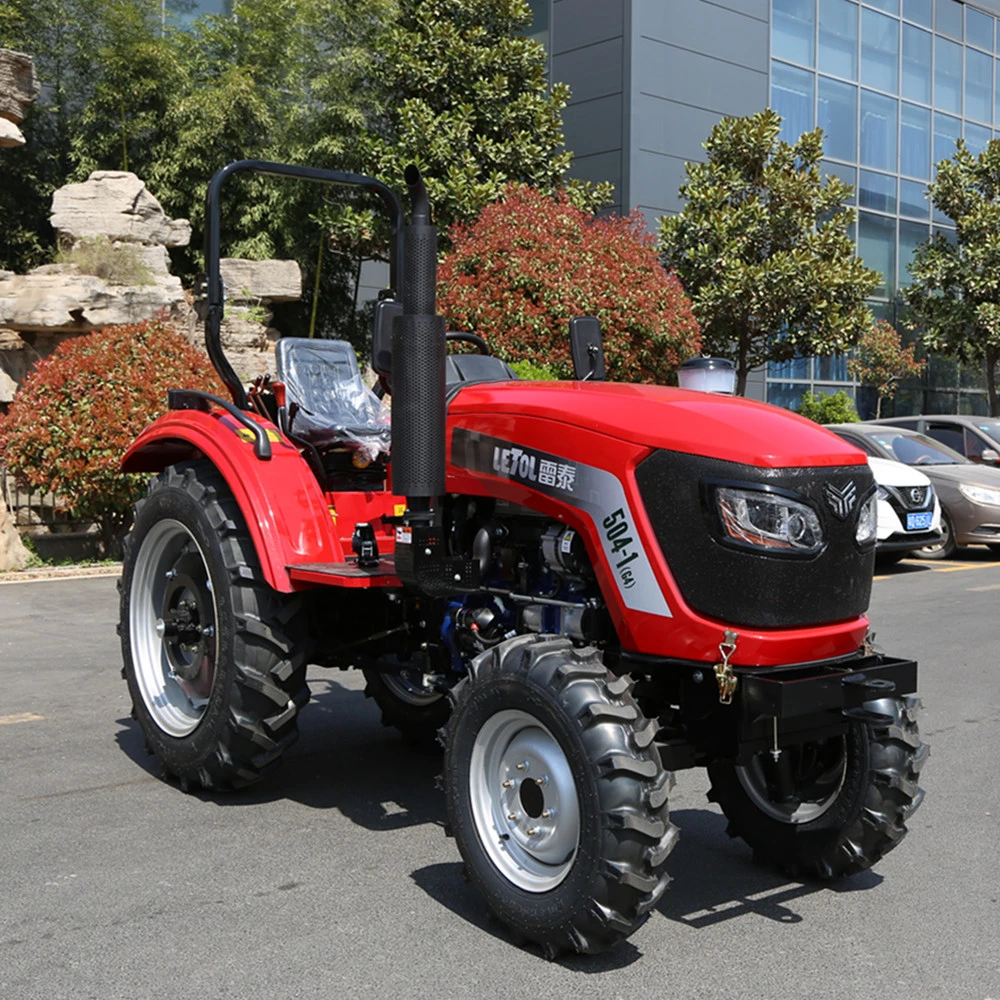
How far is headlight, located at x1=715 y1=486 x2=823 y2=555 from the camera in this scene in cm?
353

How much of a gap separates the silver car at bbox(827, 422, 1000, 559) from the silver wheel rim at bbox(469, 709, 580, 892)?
11.2m

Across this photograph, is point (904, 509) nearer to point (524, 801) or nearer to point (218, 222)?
point (218, 222)

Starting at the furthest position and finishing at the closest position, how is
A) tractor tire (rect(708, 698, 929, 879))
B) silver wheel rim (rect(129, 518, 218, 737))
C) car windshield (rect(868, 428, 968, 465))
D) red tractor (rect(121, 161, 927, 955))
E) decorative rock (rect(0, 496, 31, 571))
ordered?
car windshield (rect(868, 428, 968, 465)), decorative rock (rect(0, 496, 31, 571)), silver wheel rim (rect(129, 518, 218, 737)), tractor tire (rect(708, 698, 929, 879)), red tractor (rect(121, 161, 927, 955))

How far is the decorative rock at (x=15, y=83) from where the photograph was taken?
13.6 m

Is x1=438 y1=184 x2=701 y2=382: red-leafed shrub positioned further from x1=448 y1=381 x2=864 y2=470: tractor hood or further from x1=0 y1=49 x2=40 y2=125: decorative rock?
x1=448 y1=381 x2=864 y2=470: tractor hood

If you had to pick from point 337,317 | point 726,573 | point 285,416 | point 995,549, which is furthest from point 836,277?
point 726,573

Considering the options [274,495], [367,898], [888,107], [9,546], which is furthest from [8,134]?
[888,107]

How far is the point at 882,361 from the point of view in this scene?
29.4 meters

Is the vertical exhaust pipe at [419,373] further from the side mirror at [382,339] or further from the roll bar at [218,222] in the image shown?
the roll bar at [218,222]

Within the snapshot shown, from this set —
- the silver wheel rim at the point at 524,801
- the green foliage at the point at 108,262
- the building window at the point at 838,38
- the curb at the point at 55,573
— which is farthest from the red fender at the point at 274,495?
the building window at the point at 838,38

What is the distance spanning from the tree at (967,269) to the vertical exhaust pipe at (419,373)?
24.3m

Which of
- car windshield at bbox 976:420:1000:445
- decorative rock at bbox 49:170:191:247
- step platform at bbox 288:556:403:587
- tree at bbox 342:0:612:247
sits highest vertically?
tree at bbox 342:0:612:247

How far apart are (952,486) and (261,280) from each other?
10.2m

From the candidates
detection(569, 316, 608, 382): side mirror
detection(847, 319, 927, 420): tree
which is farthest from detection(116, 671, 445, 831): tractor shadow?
detection(847, 319, 927, 420): tree
